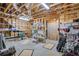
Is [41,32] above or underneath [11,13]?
underneath

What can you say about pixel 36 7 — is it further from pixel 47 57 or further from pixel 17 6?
pixel 47 57

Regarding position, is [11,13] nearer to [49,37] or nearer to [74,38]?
[49,37]

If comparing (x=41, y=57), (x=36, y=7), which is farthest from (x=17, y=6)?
(x=41, y=57)

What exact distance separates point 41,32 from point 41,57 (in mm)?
358

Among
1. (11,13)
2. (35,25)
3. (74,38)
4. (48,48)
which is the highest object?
(11,13)

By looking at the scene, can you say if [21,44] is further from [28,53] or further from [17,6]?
[17,6]

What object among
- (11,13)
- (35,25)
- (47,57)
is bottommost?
(47,57)

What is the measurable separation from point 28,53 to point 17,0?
0.77 meters

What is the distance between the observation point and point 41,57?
2084 mm

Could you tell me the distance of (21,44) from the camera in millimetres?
2078

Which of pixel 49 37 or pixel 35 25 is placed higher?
pixel 35 25

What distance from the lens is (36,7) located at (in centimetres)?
206

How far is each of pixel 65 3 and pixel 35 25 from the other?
520 mm

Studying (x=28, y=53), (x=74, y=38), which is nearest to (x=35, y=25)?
Result: (x=28, y=53)
